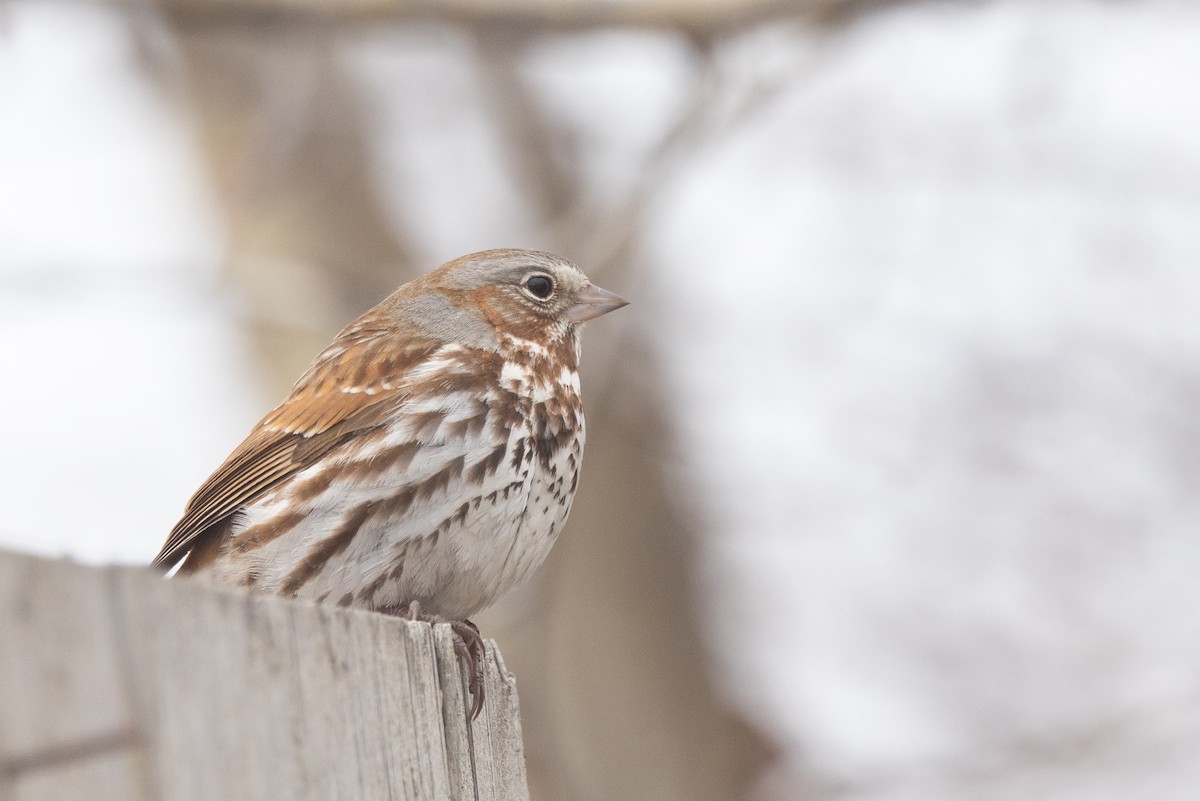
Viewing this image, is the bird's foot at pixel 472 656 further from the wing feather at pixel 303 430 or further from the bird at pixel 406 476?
the wing feather at pixel 303 430

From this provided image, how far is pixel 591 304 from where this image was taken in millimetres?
5336

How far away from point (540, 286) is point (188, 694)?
11.6 ft

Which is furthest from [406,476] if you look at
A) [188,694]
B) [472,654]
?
[188,694]

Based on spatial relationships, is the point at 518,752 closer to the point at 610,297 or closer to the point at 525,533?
the point at 525,533

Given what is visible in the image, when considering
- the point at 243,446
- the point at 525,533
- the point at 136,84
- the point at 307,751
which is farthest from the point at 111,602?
the point at 136,84

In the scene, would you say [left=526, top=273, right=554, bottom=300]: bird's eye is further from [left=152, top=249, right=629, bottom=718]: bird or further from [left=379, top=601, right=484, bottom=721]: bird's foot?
[left=379, top=601, right=484, bottom=721]: bird's foot

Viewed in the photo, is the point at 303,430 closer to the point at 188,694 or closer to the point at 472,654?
the point at 472,654

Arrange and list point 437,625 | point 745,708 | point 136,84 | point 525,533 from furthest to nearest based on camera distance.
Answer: point 136,84, point 745,708, point 525,533, point 437,625

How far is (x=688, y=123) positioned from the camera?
6.79 meters

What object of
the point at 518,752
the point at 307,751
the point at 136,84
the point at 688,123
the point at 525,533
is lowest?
the point at 307,751

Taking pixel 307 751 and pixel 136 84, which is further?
pixel 136 84

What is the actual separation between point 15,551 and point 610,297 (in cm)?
373

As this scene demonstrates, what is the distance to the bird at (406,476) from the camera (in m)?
4.05

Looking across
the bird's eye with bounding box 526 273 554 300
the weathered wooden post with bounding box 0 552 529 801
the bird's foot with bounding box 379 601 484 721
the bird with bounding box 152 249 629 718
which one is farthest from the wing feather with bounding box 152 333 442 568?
the weathered wooden post with bounding box 0 552 529 801
